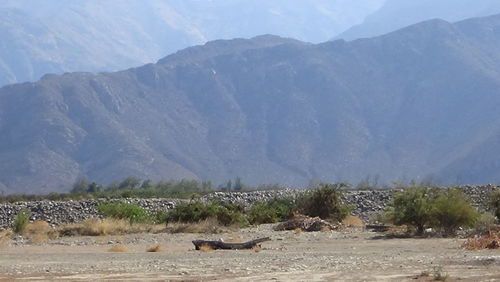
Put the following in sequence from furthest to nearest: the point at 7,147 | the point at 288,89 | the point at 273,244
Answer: the point at 288,89 → the point at 7,147 → the point at 273,244

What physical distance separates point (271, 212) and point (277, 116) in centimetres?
9648

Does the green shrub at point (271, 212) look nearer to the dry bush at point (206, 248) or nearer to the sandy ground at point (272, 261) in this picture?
the sandy ground at point (272, 261)

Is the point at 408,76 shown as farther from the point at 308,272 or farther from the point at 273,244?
the point at 308,272

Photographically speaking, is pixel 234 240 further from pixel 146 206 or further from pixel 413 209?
pixel 146 206

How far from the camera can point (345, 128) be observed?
456 ft

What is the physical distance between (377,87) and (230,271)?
13745 cm

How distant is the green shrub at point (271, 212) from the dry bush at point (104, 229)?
19.7 ft

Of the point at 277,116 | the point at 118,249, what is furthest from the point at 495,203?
the point at 277,116

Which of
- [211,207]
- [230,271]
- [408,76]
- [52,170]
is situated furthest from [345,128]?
[230,271]

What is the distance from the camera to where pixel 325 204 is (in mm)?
47719

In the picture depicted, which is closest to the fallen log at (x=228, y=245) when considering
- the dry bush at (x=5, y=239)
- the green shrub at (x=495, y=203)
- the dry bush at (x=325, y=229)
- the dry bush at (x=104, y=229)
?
the dry bush at (x=5, y=239)

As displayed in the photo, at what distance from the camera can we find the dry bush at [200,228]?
138 ft

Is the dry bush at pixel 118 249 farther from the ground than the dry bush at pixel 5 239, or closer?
closer

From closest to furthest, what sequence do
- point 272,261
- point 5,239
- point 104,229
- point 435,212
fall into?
point 272,261 → point 435,212 → point 5,239 → point 104,229
